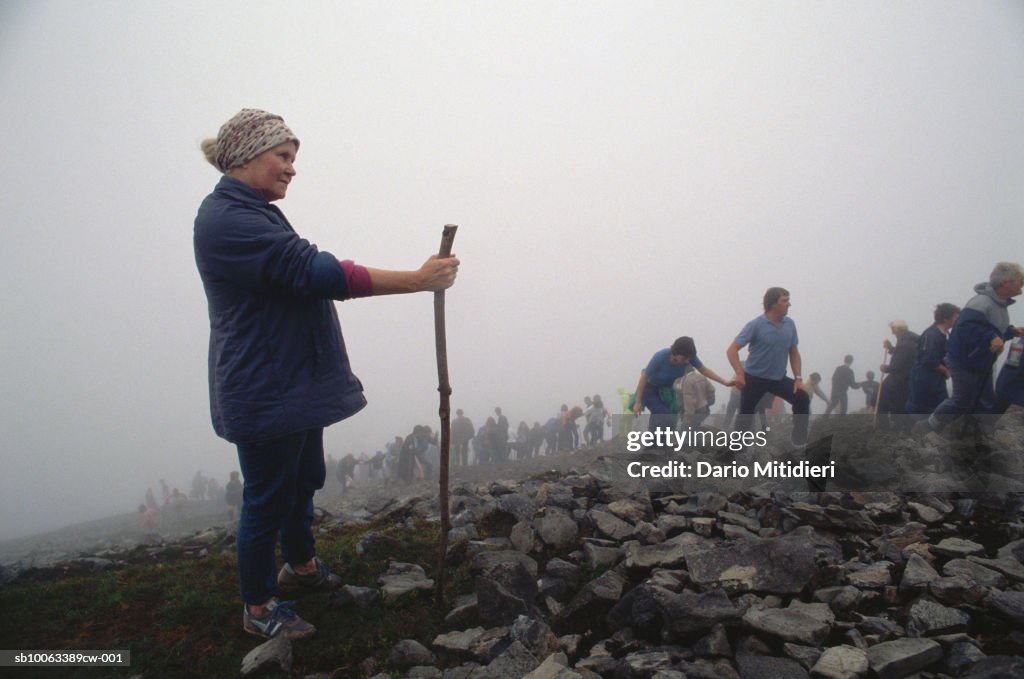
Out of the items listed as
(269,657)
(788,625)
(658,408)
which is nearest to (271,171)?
(269,657)

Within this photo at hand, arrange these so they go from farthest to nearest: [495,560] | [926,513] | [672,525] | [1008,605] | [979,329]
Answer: [979,329] → [926,513] → [672,525] → [495,560] → [1008,605]

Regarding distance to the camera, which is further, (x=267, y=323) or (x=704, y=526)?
(x=704, y=526)

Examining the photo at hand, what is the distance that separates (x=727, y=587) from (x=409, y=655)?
211cm

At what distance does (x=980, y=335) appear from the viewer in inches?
267

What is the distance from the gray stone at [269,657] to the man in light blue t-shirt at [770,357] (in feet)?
21.6

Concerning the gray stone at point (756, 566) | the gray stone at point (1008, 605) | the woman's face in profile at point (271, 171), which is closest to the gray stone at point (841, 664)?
the gray stone at point (756, 566)

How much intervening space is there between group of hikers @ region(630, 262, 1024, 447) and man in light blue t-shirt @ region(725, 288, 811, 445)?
13mm

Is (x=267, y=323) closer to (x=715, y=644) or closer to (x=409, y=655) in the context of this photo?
(x=409, y=655)

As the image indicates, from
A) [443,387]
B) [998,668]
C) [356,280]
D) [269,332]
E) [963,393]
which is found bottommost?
[998,668]

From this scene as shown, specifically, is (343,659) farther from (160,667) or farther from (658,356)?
(658,356)

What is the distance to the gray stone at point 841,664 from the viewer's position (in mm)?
2371

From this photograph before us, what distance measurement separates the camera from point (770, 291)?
7.29 metres

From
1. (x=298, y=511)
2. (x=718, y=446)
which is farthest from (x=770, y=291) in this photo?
(x=298, y=511)

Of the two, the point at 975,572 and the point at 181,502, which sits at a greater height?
the point at 975,572
